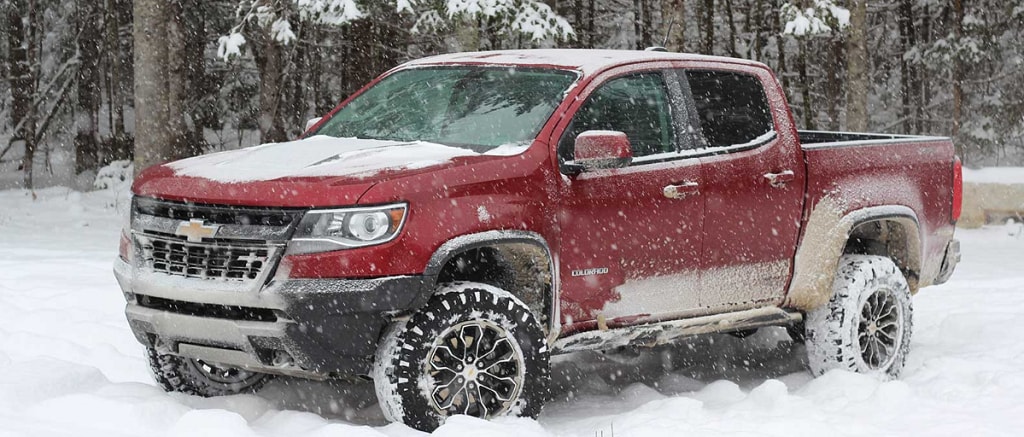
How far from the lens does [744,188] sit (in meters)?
6.58

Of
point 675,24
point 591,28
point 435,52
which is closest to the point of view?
point 675,24

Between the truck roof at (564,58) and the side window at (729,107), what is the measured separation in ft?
0.39

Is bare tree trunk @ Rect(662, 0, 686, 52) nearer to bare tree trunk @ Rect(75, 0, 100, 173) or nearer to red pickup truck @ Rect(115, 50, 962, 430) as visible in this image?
red pickup truck @ Rect(115, 50, 962, 430)

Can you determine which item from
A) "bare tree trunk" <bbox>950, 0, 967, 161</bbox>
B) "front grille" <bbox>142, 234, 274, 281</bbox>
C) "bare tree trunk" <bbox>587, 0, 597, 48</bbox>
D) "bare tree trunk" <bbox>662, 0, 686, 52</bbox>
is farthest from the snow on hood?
"bare tree trunk" <bbox>950, 0, 967, 161</bbox>

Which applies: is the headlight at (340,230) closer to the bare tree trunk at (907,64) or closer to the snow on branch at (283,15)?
the snow on branch at (283,15)

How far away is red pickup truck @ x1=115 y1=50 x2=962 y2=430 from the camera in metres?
5.11

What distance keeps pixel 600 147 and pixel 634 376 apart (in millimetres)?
2266

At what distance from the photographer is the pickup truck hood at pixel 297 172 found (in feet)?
16.7

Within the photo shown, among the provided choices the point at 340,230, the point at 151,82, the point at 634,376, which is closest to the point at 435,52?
the point at 151,82

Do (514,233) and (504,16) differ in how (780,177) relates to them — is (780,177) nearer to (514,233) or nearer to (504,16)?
(514,233)

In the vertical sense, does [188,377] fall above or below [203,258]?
below

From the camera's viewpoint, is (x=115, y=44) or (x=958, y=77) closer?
(x=115, y=44)

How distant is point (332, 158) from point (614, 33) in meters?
25.0

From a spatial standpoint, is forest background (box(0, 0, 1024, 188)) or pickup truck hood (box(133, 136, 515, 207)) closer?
pickup truck hood (box(133, 136, 515, 207))
